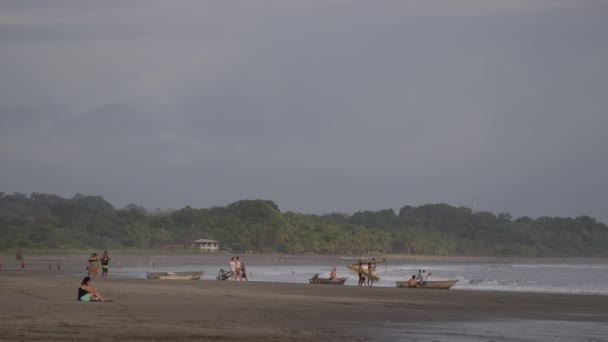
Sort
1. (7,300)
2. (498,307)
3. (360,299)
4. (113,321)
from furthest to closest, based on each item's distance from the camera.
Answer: (360,299)
(498,307)
(7,300)
(113,321)

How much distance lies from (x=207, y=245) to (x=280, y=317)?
112 meters

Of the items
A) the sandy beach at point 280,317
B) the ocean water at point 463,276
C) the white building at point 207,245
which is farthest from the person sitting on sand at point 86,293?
the white building at point 207,245

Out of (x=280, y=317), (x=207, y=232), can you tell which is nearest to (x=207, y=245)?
(x=207, y=232)

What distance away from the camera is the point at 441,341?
712 inches

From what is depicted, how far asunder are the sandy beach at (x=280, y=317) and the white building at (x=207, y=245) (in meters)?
98.0

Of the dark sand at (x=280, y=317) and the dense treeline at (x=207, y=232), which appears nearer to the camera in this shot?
the dark sand at (x=280, y=317)

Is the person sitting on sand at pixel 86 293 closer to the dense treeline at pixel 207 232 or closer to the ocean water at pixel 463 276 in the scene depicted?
the ocean water at pixel 463 276

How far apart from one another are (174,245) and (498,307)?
343 ft

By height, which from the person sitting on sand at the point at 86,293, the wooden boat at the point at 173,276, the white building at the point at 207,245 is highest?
the white building at the point at 207,245

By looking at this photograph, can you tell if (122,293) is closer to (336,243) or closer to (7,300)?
(7,300)

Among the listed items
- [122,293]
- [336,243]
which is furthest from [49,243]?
[122,293]

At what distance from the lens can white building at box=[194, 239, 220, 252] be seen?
131875mm

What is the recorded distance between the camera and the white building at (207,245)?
131875mm

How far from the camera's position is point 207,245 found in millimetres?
133750
